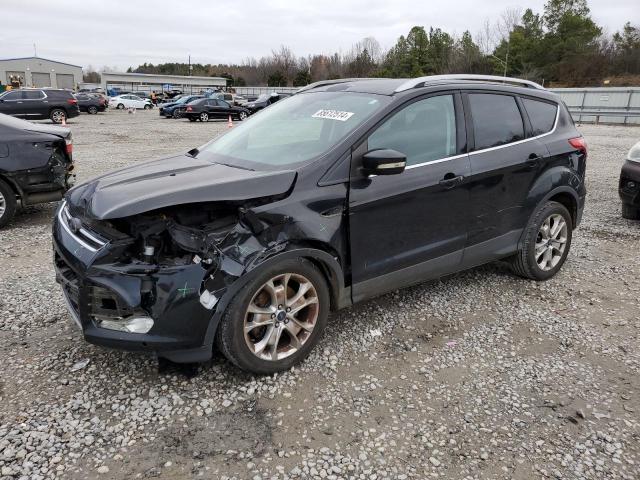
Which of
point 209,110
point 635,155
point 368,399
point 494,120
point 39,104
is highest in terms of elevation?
point 494,120

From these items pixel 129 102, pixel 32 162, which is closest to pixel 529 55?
pixel 129 102

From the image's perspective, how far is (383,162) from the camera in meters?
3.26

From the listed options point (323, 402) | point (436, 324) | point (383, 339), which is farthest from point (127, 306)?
point (436, 324)

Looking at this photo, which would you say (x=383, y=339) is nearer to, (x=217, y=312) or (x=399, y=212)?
(x=399, y=212)

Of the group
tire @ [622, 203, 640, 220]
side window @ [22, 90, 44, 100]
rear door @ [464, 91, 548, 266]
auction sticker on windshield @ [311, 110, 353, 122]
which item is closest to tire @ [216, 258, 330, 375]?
auction sticker on windshield @ [311, 110, 353, 122]

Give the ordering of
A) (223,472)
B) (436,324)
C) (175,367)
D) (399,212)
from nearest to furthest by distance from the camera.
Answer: (223,472), (175,367), (399,212), (436,324)

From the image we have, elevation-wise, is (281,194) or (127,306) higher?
(281,194)

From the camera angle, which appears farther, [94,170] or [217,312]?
[94,170]

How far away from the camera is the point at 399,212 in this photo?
3598mm

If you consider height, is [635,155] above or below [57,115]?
above

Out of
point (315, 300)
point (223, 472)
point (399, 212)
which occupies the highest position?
point (399, 212)

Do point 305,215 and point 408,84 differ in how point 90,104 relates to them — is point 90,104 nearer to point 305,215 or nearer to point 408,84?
point 408,84

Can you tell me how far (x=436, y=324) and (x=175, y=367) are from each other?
1998mm

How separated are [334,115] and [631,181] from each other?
499 cm
